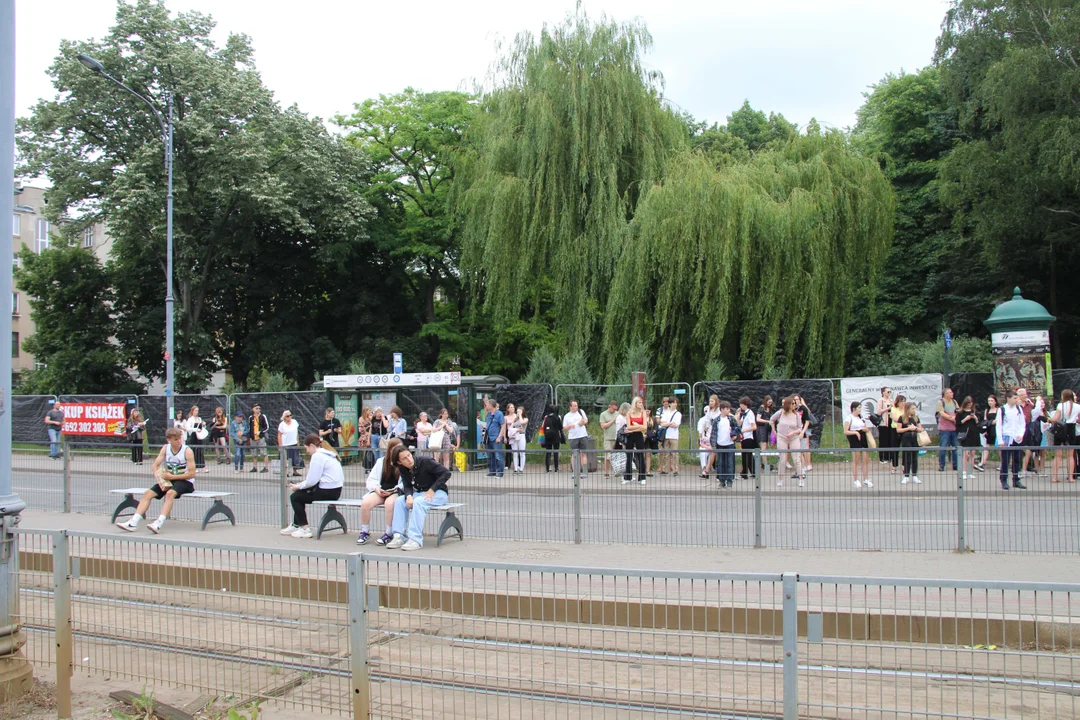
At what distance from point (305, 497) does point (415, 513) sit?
1.91 meters

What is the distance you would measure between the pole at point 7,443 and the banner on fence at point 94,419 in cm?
2388

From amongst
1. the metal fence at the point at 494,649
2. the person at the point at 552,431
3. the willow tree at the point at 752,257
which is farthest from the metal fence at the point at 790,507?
the willow tree at the point at 752,257

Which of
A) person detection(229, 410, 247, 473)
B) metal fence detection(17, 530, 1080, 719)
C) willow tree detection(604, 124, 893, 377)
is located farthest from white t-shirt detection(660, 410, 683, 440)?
metal fence detection(17, 530, 1080, 719)

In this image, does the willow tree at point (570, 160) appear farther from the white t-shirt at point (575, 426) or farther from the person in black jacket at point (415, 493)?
the person in black jacket at point (415, 493)

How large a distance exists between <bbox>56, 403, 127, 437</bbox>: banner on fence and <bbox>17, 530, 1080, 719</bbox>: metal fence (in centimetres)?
2337

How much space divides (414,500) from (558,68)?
19.8 m

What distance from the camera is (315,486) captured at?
39.1 feet

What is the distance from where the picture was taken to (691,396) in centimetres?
2306

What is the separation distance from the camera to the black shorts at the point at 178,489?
12.6 meters

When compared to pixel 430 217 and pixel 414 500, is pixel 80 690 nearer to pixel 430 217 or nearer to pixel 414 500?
pixel 414 500

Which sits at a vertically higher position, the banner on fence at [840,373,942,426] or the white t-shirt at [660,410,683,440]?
the banner on fence at [840,373,942,426]

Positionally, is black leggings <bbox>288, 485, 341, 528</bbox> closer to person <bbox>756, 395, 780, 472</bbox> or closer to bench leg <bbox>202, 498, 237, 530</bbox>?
bench leg <bbox>202, 498, 237, 530</bbox>

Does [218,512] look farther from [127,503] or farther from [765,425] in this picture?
[765,425]

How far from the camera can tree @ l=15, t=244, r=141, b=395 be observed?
39688 millimetres
